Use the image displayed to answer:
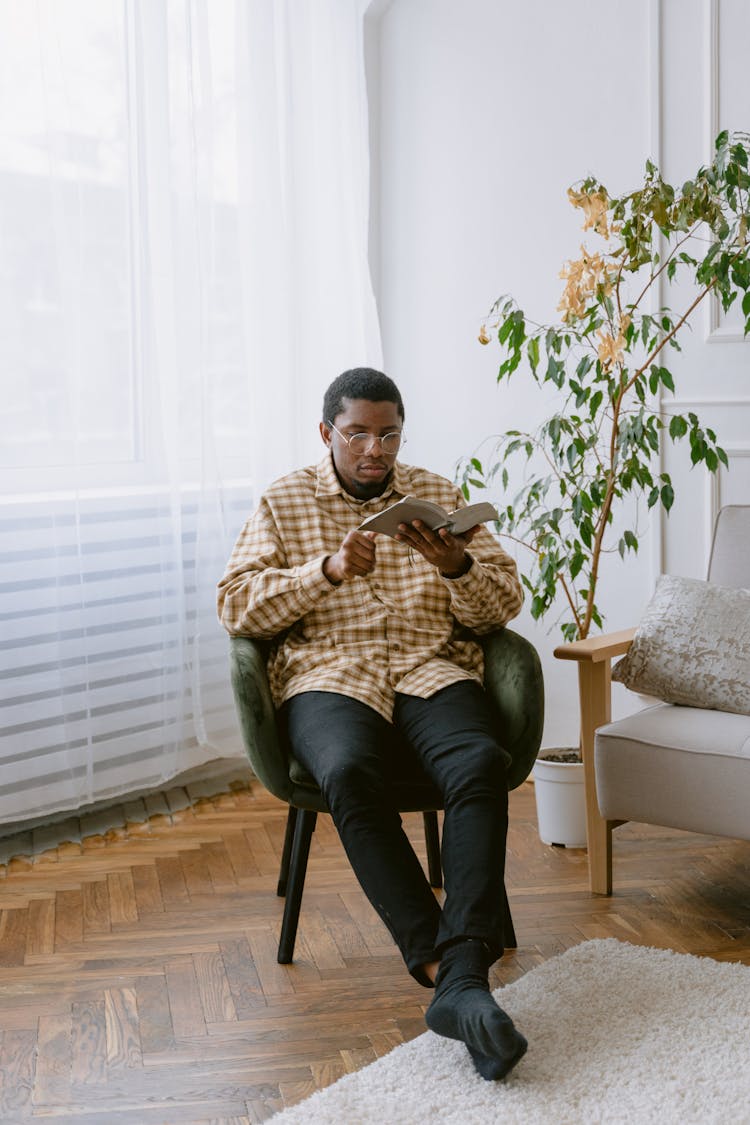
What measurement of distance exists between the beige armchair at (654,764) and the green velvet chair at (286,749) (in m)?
0.23

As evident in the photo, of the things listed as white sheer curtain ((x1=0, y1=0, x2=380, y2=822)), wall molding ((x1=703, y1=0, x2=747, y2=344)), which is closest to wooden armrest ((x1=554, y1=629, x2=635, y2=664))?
wall molding ((x1=703, y1=0, x2=747, y2=344))

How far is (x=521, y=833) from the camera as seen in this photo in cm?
313

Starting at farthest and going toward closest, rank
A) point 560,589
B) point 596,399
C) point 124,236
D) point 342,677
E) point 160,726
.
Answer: point 560,589 < point 160,726 < point 124,236 < point 596,399 < point 342,677

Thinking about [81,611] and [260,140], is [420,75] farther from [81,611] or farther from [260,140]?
[81,611]

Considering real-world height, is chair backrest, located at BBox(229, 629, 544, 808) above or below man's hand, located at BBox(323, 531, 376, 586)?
below

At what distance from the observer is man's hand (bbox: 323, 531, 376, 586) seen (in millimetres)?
2279

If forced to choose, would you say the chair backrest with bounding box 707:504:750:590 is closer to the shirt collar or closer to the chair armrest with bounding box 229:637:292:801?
the shirt collar

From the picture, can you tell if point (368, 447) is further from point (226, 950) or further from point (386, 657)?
point (226, 950)

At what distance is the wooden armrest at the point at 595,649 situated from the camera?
2.63 meters

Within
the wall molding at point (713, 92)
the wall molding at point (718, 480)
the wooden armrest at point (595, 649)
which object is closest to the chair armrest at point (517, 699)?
the wooden armrest at point (595, 649)

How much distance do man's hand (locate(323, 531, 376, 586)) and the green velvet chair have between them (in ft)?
0.82

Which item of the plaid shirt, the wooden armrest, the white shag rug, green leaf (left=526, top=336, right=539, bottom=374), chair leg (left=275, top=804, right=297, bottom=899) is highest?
green leaf (left=526, top=336, right=539, bottom=374)

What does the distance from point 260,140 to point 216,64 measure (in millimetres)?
221

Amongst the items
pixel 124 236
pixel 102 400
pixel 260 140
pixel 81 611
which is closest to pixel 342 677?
pixel 81 611
